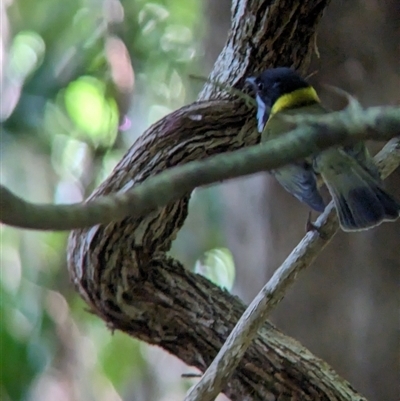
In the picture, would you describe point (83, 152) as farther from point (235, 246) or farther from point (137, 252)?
point (137, 252)

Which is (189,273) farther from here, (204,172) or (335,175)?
(204,172)

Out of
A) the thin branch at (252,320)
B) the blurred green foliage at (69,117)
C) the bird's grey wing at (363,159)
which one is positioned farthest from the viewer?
the blurred green foliage at (69,117)

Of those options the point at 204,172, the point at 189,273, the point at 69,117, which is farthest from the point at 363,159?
the point at 69,117

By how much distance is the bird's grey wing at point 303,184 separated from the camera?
1.14 metres

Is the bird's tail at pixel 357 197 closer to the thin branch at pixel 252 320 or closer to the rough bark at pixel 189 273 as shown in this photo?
the thin branch at pixel 252 320

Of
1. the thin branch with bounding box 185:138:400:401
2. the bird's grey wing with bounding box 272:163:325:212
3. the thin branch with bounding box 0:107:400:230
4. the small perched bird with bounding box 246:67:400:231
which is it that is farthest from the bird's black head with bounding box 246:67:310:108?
the thin branch with bounding box 0:107:400:230

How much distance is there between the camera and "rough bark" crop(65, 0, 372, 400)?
3.32ft

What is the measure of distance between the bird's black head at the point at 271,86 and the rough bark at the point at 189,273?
0.06 ft

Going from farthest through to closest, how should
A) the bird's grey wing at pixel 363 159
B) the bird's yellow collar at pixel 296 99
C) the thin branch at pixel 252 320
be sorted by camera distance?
the bird's yellow collar at pixel 296 99
the bird's grey wing at pixel 363 159
the thin branch at pixel 252 320

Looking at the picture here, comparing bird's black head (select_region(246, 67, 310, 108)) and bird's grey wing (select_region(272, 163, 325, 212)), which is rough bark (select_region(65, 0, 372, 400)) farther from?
bird's grey wing (select_region(272, 163, 325, 212))

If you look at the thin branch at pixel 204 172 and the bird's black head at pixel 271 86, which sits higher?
the bird's black head at pixel 271 86

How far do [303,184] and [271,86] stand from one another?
0.18 m

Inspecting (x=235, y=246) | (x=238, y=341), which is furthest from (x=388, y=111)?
(x=235, y=246)

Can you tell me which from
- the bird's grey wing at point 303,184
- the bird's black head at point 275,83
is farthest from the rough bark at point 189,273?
the bird's grey wing at point 303,184
